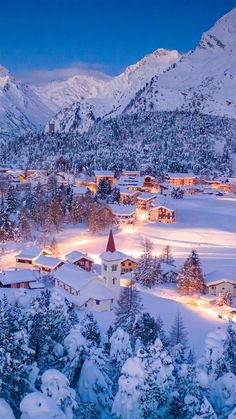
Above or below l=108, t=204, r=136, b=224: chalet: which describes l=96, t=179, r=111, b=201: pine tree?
above

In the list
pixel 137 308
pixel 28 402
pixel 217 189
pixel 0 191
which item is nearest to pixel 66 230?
pixel 0 191

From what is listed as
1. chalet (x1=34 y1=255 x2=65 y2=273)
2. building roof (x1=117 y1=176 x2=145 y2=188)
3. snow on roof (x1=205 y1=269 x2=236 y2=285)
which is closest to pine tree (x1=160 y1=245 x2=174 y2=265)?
snow on roof (x1=205 y1=269 x2=236 y2=285)

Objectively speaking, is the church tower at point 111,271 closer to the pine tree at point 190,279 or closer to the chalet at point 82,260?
the pine tree at point 190,279

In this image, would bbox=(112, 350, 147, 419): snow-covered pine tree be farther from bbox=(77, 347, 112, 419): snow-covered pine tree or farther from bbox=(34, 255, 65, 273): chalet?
bbox=(34, 255, 65, 273): chalet

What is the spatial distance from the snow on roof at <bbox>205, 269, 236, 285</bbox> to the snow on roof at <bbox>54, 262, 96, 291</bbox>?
10217 millimetres

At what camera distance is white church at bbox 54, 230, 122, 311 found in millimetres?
35250

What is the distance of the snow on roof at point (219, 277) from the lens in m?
40.8

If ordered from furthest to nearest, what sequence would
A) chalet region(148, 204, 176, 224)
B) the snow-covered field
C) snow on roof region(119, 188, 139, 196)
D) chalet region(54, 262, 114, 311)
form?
snow on roof region(119, 188, 139, 196)
chalet region(148, 204, 176, 224)
chalet region(54, 262, 114, 311)
the snow-covered field

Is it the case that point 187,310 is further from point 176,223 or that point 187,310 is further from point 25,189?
point 25,189

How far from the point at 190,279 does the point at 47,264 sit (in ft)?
40.1

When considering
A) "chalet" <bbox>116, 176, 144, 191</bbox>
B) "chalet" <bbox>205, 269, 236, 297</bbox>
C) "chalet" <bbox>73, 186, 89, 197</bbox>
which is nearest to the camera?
"chalet" <bbox>205, 269, 236, 297</bbox>

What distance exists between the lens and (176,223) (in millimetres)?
65500

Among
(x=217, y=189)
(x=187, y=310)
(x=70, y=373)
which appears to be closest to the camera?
(x=70, y=373)

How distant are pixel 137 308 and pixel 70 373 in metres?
17.1
